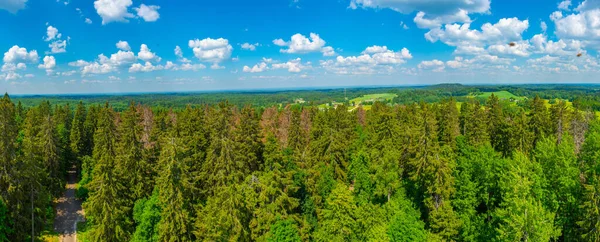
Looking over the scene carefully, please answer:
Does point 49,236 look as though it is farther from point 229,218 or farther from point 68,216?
point 229,218

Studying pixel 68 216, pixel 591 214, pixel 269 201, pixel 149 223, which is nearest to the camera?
pixel 591 214

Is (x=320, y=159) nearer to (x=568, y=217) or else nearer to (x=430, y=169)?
(x=430, y=169)

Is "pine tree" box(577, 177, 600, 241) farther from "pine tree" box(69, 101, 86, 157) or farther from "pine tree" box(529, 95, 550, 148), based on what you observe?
"pine tree" box(69, 101, 86, 157)

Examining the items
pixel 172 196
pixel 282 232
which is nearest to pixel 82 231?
pixel 172 196

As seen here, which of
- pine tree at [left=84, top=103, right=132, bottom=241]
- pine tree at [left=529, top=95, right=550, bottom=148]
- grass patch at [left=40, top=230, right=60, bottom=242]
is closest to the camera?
pine tree at [left=84, top=103, right=132, bottom=241]

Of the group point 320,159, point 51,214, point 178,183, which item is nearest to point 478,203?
point 320,159

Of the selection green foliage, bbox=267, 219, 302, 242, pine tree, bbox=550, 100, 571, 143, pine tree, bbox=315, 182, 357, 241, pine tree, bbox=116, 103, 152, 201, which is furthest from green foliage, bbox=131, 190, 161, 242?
pine tree, bbox=550, 100, 571, 143

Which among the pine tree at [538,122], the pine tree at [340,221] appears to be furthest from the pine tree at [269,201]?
the pine tree at [538,122]

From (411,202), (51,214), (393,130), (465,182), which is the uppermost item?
(393,130)

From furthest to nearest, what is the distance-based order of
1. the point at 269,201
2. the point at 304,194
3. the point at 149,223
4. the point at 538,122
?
the point at 538,122, the point at 304,194, the point at 149,223, the point at 269,201
